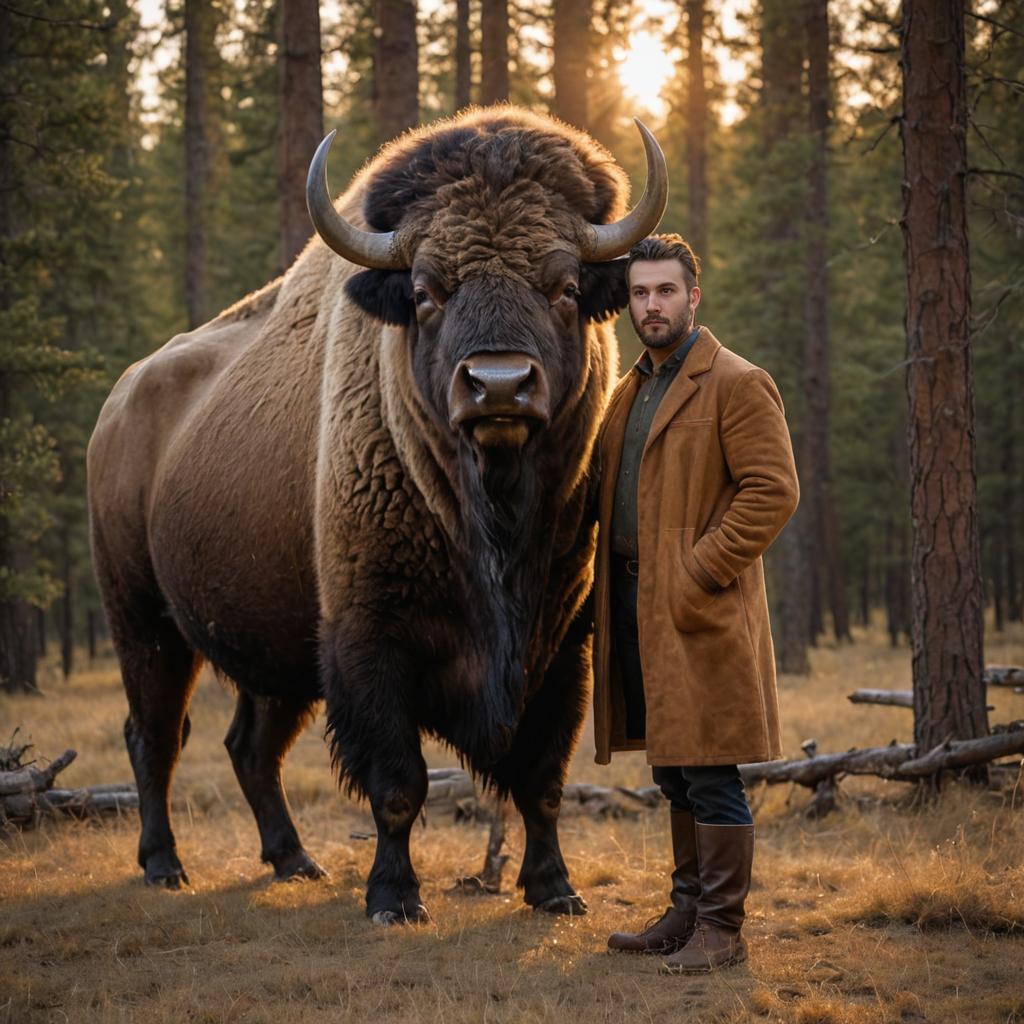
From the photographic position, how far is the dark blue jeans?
439 centimetres

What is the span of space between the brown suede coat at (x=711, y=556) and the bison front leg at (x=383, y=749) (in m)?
1.35

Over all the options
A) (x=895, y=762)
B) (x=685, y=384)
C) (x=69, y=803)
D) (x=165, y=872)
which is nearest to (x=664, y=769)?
(x=685, y=384)

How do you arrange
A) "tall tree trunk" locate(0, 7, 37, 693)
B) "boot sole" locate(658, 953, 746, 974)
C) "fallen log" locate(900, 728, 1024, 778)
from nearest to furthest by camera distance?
"boot sole" locate(658, 953, 746, 974), "fallen log" locate(900, 728, 1024, 778), "tall tree trunk" locate(0, 7, 37, 693)

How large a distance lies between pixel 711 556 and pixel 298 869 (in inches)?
137

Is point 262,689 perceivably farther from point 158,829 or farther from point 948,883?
point 948,883

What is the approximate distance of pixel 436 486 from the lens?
5.27 metres

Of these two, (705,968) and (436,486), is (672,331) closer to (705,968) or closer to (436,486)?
(436,486)

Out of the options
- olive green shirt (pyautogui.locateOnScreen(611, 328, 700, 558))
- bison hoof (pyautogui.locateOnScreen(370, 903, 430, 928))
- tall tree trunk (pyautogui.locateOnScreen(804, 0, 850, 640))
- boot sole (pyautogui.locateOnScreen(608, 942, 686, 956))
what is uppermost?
tall tree trunk (pyautogui.locateOnScreen(804, 0, 850, 640))

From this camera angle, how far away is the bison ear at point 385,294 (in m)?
5.17

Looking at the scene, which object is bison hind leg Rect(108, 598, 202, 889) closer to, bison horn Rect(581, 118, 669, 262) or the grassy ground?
the grassy ground

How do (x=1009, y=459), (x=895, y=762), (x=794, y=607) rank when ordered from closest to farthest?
(x=895, y=762) < (x=794, y=607) < (x=1009, y=459)

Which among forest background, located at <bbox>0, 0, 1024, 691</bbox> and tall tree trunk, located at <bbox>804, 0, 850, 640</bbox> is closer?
forest background, located at <bbox>0, 0, 1024, 691</bbox>

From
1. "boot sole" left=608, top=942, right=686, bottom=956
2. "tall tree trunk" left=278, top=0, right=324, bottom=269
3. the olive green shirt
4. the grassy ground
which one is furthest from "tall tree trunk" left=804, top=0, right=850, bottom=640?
"boot sole" left=608, top=942, right=686, bottom=956

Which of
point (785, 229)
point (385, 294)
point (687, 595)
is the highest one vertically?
point (785, 229)
